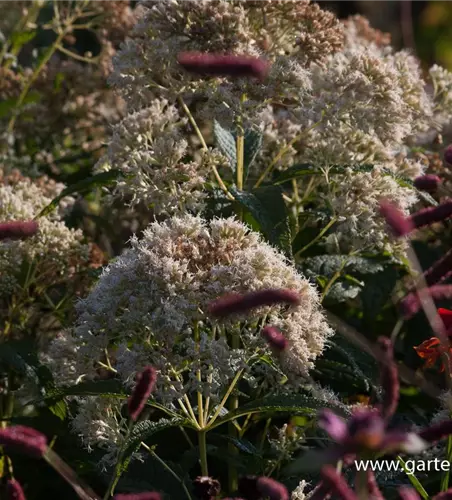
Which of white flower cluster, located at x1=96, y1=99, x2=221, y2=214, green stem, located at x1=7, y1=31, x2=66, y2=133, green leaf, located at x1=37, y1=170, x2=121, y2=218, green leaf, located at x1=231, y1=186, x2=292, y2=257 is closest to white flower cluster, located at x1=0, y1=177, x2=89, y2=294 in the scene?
green leaf, located at x1=37, y1=170, x2=121, y2=218

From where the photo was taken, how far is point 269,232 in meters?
1.95

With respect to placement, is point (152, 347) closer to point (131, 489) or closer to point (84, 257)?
point (131, 489)

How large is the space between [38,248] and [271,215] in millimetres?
575

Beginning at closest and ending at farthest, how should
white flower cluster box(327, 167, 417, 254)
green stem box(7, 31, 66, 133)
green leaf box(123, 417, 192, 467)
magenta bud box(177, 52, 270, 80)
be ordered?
magenta bud box(177, 52, 270, 80), green leaf box(123, 417, 192, 467), white flower cluster box(327, 167, 417, 254), green stem box(7, 31, 66, 133)

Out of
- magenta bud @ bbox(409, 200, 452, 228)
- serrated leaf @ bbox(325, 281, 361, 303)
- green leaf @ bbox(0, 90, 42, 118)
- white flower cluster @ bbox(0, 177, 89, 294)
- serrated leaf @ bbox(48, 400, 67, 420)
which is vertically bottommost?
serrated leaf @ bbox(48, 400, 67, 420)

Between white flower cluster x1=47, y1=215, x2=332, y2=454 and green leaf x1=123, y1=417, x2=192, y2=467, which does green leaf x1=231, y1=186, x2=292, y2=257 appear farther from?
green leaf x1=123, y1=417, x2=192, y2=467

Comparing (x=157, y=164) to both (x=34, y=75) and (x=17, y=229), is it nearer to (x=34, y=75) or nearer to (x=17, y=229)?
(x=17, y=229)

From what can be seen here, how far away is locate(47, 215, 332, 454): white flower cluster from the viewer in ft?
5.43

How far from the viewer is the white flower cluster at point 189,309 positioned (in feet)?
5.43

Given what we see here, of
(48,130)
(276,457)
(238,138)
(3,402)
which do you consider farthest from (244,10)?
(48,130)

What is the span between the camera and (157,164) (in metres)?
2.08

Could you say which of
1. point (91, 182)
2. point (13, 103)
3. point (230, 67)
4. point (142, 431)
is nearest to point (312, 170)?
point (91, 182)

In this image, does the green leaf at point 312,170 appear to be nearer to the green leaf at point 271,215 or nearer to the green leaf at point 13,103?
the green leaf at point 271,215

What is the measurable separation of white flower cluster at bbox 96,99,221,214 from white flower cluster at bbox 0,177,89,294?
23 centimetres
